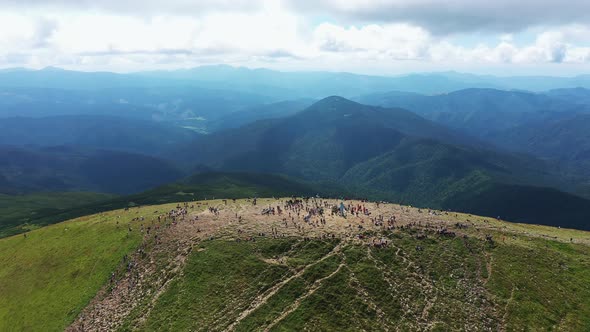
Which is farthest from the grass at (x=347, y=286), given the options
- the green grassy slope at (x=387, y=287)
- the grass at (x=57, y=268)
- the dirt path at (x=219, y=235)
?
the dirt path at (x=219, y=235)

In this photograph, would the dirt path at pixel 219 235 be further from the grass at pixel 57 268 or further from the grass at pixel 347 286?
the grass at pixel 57 268

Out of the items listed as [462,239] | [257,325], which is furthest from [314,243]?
[462,239]

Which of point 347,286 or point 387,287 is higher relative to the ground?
point 387,287

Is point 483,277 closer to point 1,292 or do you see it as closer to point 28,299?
point 28,299

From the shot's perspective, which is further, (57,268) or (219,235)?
(57,268)

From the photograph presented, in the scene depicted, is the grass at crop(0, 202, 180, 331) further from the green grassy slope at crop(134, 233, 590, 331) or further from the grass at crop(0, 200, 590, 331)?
the green grassy slope at crop(134, 233, 590, 331)

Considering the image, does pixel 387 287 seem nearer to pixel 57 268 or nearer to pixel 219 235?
pixel 219 235

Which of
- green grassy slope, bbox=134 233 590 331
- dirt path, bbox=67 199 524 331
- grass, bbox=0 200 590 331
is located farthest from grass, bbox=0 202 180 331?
green grassy slope, bbox=134 233 590 331

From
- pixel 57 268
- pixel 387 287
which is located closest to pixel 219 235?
pixel 387 287
